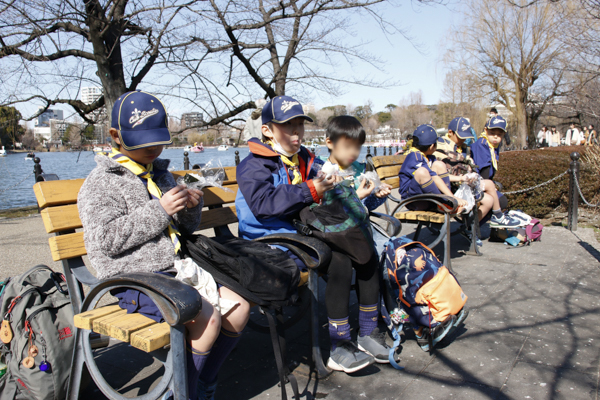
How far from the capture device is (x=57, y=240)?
2215 mm

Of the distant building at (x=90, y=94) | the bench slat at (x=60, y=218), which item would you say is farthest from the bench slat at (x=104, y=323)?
the distant building at (x=90, y=94)

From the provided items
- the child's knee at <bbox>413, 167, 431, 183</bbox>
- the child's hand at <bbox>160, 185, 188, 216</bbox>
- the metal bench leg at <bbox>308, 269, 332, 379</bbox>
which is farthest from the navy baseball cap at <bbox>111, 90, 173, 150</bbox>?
the child's knee at <bbox>413, 167, 431, 183</bbox>

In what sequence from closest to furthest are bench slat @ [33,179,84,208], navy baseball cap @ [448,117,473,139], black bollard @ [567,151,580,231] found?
1. bench slat @ [33,179,84,208]
2. navy baseball cap @ [448,117,473,139]
3. black bollard @ [567,151,580,231]

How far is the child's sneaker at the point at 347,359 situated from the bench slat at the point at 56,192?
1.71 metres

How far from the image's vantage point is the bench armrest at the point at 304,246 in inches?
95.5

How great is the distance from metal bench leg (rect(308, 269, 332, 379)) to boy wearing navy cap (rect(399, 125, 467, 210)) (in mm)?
2292

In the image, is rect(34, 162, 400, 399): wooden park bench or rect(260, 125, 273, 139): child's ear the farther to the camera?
rect(260, 125, 273, 139): child's ear

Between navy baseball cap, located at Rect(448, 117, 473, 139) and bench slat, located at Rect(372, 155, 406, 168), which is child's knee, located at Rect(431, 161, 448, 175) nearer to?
bench slat, located at Rect(372, 155, 406, 168)

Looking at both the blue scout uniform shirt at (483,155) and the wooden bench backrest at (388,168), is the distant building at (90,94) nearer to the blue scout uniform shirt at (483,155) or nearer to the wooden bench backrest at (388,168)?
the wooden bench backrest at (388,168)

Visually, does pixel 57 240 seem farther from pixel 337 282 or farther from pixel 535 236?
pixel 535 236

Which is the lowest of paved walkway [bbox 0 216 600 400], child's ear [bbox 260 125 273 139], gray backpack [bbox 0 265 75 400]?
paved walkway [bbox 0 216 600 400]

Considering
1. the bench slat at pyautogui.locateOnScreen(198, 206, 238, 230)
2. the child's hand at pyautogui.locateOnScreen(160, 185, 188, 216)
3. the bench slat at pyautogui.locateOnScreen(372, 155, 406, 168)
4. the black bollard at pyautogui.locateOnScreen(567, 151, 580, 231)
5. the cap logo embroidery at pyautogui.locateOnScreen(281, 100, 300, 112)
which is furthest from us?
the black bollard at pyautogui.locateOnScreen(567, 151, 580, 231)

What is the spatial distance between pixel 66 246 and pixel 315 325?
1.39 m

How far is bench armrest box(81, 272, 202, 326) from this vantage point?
1690 mm
